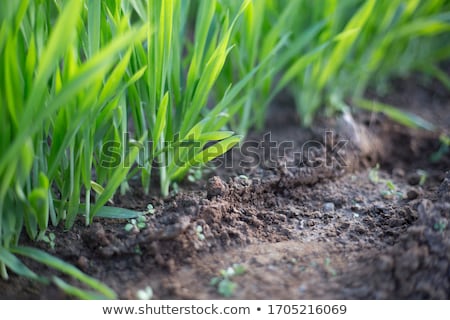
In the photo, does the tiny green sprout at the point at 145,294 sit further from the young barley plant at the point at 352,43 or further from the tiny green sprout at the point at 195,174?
the young barley plant at the point at 352,43

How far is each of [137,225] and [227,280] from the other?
0.28 meters

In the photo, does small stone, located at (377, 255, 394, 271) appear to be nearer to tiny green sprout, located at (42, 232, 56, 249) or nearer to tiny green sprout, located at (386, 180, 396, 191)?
tiny green sprout, located at (386, 180, 396, 191)

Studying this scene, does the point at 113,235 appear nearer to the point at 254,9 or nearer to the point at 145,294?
the point at 145,294

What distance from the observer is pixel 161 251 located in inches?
51.3

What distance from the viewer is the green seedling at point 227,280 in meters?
1.21

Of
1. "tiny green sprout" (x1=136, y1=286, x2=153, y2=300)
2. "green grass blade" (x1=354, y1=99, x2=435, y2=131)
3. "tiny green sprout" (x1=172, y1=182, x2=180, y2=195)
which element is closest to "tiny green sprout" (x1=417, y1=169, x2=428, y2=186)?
"green grass blade" (x1=354, y1=99, x2=435, y2=131)

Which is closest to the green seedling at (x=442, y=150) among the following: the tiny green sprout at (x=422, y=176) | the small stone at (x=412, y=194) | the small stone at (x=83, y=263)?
the tiny green sprout at (x=422, y=176)

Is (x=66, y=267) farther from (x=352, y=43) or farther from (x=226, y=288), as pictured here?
(x=352, y=43)

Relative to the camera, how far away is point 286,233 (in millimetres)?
1445

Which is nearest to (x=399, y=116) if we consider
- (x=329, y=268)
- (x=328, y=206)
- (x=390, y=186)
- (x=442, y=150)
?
(x=442, y=150)
